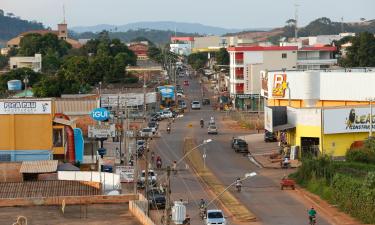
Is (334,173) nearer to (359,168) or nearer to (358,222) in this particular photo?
(359,168)

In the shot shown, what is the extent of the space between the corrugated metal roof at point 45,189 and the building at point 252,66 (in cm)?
6824

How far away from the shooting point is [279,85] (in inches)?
2876

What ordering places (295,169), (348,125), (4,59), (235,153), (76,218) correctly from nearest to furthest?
(76,218)
(295,169)
(348,125)
(235,153)
(4,59)

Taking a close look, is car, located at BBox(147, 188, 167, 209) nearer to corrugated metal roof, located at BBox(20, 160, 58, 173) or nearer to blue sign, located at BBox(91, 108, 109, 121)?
corrugated metal roof, located at BBox(20, 160, 58, 173)

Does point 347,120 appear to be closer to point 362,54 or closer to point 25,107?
point 25,107

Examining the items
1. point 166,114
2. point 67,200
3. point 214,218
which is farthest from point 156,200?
point 166,114

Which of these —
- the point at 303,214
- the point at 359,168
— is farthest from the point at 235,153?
the point at 303,214

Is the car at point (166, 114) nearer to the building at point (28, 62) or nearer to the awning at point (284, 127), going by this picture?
the awning at point (284, 127)

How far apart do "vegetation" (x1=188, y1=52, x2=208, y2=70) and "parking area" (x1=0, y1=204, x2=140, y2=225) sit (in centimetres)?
15170

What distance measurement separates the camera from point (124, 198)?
111 feet

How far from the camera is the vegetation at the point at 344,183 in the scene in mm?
39719

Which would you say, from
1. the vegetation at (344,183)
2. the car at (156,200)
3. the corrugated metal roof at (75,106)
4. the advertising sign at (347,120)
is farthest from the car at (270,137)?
the car at (156,200)

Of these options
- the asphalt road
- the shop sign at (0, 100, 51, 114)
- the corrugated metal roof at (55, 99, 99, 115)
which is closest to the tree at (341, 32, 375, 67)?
the asphalt road

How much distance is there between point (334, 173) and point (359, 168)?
181 centimetres
